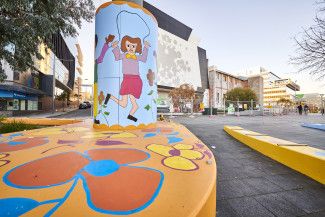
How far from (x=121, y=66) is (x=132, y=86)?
2.52 feet

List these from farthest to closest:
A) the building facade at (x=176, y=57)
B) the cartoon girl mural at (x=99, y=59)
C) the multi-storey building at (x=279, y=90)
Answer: the multi-storey building at (x=279, y=90) → the building facade at (x=176, y=57) → the cartoon girl mural at (x=99, y=59)

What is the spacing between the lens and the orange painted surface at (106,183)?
1.67m

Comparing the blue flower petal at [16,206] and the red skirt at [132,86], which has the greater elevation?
the red skirt at [132,86]

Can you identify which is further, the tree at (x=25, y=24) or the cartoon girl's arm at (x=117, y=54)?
the cartoon girl's arm at (x=117, y=54)

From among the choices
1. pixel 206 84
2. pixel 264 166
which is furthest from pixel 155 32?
pixel 206 84

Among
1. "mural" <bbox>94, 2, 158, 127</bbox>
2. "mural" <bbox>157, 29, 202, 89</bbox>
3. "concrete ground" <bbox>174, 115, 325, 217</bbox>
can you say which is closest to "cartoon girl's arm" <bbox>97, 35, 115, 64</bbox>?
"mural" <bbox>94, 2, 158, 127</bbox>

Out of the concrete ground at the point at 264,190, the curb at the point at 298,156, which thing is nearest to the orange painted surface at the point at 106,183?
the concrete ground at the point at 264,190

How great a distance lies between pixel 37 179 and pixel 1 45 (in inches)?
294

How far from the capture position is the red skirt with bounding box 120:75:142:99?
22.4 ft

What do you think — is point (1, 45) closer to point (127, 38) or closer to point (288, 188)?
point (127, 38)

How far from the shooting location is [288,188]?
3152 millimetres

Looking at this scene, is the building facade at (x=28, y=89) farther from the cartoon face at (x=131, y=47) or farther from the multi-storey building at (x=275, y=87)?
the multi-storey building at (x=275, y=87)

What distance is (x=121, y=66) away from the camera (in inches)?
268

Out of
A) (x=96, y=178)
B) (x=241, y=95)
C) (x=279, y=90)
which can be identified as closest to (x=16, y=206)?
(x=96, y=178)
